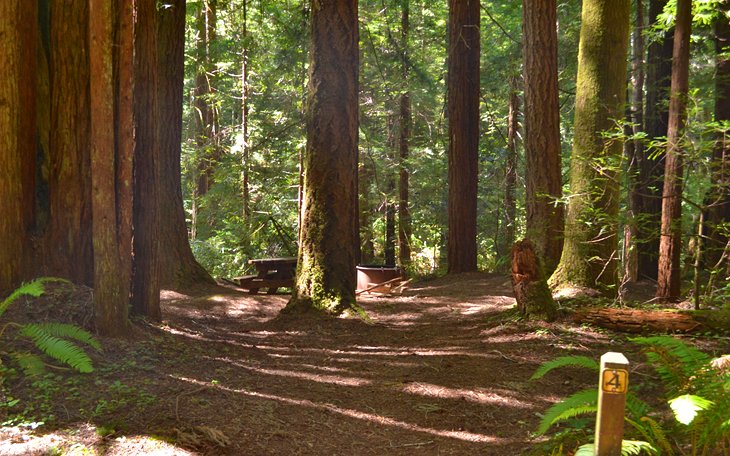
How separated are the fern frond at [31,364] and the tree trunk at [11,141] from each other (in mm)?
1415

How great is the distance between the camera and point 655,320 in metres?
7.50

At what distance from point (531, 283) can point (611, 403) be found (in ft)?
18.8

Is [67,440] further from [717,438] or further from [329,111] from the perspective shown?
[329,111]

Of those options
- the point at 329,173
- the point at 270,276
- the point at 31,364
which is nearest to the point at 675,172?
the point at 329,173

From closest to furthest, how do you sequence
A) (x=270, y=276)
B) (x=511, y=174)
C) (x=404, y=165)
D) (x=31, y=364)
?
(x=31, y=364)
(x=270, y=276)
(x=404, y=165)
(x=511, y=174)

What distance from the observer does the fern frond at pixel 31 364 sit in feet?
16.0

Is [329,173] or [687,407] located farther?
[329,173]

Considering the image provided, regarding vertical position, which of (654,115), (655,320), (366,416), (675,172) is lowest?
(366,416)

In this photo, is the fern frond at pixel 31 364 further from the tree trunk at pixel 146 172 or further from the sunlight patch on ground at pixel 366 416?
the tree trunk at pixel 146 172

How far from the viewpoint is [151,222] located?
725cm

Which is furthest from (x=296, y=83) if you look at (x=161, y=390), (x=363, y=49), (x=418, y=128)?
(x=161, y=390)

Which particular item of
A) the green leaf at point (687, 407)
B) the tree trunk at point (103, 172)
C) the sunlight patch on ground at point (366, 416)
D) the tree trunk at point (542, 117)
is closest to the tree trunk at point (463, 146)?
the tree trunk at point (542, 117)

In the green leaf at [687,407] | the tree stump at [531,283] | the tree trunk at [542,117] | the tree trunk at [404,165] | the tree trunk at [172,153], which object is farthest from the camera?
the tree trunk at [404,165]

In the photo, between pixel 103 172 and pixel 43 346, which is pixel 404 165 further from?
pixel 43 346
